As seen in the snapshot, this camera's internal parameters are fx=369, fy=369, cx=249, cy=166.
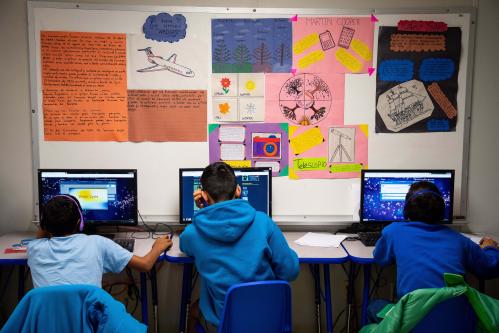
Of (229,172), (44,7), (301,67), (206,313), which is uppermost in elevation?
(44,7)

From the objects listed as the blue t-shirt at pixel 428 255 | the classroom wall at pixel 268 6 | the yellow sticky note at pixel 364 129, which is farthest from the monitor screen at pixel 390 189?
the blue t-shirt at pixel 428 255

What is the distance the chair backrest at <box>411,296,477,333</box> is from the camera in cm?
136

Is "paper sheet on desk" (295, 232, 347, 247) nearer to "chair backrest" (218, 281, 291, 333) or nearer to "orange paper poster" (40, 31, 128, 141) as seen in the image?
"chair backrest" (218, 281, 291, 333)

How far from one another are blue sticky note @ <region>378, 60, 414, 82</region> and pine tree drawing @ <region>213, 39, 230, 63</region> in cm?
105

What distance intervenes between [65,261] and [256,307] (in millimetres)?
829

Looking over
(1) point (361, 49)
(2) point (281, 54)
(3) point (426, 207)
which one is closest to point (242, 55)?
(2) point (281, 54)

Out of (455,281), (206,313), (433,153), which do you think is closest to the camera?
(455,281)

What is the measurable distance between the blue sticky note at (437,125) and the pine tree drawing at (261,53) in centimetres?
120

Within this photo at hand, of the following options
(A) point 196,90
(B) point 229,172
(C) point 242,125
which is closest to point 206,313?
(B) point 229,172

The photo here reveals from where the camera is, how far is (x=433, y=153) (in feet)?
8.49

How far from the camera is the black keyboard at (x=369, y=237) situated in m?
2.24

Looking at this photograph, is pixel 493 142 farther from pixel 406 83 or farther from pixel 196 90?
pixel 196 90

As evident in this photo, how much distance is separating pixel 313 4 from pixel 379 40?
0.51 m

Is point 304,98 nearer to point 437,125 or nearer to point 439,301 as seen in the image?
point 437,125
